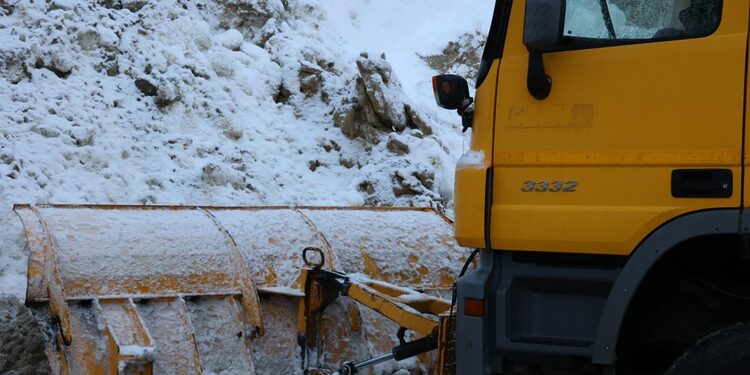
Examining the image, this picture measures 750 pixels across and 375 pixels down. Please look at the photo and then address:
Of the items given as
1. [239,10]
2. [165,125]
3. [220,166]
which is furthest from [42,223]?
[239,10]

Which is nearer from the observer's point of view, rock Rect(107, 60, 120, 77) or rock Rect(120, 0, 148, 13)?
rock Rect(107, 60, 120, 77)

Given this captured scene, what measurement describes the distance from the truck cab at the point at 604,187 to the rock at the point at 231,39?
8.76 m

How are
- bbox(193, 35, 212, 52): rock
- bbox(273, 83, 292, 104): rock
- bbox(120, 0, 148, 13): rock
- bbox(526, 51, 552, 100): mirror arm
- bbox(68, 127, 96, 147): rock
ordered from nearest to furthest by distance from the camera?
bbox(526, 51, 552, 100): mirror arm
bbox(68, 127, 96, 147): rock
bbox(120, 0, 148, 13): rock
bbox(193, 35, 212, 52): rock
bbox(273, 83, 292, 104): rock

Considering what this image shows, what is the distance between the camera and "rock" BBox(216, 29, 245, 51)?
11750 millimetres

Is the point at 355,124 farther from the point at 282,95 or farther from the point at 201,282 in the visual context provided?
the point at 201,282

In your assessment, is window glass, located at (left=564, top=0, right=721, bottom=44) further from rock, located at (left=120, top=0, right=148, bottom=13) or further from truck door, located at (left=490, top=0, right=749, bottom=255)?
rock, located at (left=120, top=0, right=148, bottom=13)

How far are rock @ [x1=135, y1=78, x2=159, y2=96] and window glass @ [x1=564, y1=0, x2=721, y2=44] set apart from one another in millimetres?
7477

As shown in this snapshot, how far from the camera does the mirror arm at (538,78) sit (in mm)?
3215

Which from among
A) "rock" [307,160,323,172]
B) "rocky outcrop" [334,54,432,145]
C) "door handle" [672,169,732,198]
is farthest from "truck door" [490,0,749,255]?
"rocky outcrop" [334,54,432,145]

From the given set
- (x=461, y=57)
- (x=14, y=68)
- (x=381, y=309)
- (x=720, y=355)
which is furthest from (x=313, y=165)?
(x=720, y=355)

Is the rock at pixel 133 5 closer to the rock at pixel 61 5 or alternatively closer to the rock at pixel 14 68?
the rock at pixel 61 5

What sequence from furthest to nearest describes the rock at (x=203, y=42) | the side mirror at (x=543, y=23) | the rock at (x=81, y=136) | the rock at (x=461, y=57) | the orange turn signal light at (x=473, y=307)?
the rock at (x=461, y=57) < the rock at (x=203, y=42) < the rock at (x=81, y=136) < the orange turn signal light at (x=473, y=307) < the side mirror at (x=543, y=23)

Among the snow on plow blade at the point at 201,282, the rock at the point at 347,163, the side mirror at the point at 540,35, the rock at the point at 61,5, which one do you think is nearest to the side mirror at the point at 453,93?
the side mirror at the point at 540,35

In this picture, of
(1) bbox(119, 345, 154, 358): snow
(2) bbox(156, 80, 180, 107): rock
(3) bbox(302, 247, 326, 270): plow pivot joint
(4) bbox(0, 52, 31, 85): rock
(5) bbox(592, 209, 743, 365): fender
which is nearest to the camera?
(5) bbox(592, 209, 743, 365): fender
